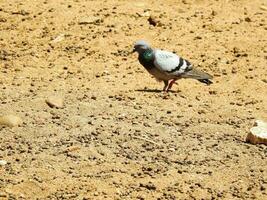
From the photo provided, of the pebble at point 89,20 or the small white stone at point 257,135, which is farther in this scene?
the pebble at point 89,20

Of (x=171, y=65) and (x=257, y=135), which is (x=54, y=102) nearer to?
(x=171, y=65)

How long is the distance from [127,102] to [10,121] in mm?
1315

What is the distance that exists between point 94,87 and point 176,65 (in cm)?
94

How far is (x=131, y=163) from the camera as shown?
552 cm

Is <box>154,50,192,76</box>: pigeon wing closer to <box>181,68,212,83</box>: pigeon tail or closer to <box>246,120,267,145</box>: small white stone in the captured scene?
<box>181,68,212,83</box>: pigeon tail

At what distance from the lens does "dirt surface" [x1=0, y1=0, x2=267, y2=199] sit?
5266 mm

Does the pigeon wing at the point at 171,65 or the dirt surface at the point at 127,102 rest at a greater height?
the pigeon wing at the point at 171,65

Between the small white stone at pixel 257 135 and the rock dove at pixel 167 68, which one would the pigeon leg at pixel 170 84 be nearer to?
the rock dove at pixel 167 68

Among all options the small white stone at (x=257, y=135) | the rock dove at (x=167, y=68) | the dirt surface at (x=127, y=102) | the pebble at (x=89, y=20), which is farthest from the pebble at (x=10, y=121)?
the pebble at (x=89, y=20)

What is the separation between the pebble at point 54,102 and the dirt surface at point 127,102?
0.05 meters

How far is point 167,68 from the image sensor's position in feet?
24.5

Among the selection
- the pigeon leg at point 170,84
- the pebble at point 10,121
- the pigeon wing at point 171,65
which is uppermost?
the pigeon wing at point 171,65

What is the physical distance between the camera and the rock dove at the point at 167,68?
7.47m

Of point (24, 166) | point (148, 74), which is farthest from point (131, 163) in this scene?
point (148, 74)
